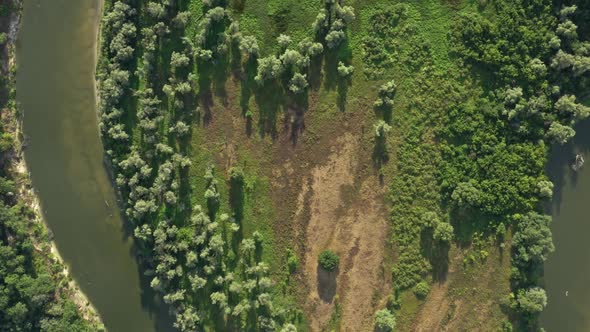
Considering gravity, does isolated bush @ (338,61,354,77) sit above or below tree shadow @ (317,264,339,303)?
above

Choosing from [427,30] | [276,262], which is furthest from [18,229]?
[427,30]

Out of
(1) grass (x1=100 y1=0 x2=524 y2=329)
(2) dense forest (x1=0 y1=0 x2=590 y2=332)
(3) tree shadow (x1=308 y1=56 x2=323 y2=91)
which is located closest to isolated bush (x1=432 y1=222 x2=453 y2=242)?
(2) dense forest (x1=0 y1=0 x2=590 y2=332)

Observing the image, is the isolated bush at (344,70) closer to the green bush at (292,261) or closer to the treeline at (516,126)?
the treeline at (516,126)

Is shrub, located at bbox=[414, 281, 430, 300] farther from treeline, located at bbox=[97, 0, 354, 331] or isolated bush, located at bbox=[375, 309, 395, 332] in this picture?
treeline, located at bbox=[97, 0, 354, 331]

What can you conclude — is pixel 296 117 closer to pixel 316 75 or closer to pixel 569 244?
pixel 316 75

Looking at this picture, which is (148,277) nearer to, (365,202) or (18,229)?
(18,229)

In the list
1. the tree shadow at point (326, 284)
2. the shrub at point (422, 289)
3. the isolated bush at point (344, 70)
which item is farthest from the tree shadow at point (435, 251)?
the isolated bush at point (344, 70)
